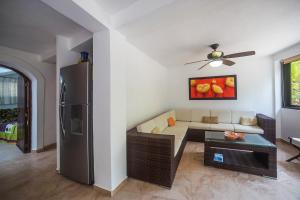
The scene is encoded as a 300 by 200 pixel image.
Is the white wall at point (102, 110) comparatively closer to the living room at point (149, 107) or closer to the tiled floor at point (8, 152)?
the living room at point (149, 107)

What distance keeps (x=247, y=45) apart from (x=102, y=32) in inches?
125

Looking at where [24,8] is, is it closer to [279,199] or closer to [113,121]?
[113,121]

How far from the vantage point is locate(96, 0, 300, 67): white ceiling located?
1558 mm

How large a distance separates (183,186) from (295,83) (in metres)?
3.94

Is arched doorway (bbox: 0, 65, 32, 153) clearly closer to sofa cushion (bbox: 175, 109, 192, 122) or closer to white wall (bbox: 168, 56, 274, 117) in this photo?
sofa cushion (bbox: 175, 109, 192, 122)

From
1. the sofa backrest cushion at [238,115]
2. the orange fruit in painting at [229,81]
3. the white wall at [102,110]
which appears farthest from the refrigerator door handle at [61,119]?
the orange fruit in painting at [229,81]

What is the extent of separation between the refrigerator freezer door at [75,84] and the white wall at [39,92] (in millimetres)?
1783

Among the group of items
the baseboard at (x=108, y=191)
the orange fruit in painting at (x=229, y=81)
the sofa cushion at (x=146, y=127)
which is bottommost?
the baseboard at (x=108, y=191)

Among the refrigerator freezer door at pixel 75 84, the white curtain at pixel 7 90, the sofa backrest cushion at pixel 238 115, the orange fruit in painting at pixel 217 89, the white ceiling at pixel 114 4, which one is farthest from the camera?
the white curtain at pixel 7 90

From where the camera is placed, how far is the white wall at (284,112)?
10.2 ft

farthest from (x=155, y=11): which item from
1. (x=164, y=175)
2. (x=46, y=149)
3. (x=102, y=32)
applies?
(x=46, y=149)

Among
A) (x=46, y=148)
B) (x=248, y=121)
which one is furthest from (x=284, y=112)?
(x=46, y=148)

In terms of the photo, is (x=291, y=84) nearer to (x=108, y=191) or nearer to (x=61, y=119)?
(x=108, y=191)

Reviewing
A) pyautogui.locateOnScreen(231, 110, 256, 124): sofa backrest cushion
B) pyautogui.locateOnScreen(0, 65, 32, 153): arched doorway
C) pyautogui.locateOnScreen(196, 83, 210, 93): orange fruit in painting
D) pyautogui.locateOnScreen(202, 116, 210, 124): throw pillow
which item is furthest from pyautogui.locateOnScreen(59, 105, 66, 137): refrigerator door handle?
pyautogui.locateOnScreen(231, 110, 256, 124): sofa backrest cushion
